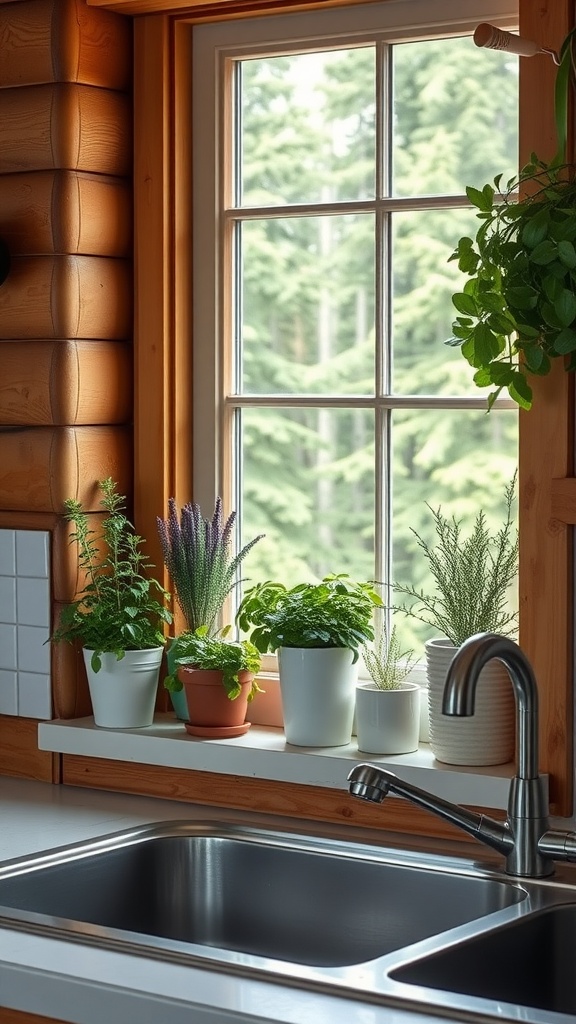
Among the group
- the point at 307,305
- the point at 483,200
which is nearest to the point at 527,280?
the point at 483,200

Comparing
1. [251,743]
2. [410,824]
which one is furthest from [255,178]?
[410,824]

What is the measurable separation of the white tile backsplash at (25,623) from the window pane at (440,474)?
1.99ft

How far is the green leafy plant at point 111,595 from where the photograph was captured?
2555 mm

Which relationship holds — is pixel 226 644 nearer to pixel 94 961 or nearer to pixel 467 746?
pixel 467 746

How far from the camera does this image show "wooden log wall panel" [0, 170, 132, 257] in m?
2.59

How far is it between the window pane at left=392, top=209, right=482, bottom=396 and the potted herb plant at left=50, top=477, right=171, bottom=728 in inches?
21.4

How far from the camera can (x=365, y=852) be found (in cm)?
213

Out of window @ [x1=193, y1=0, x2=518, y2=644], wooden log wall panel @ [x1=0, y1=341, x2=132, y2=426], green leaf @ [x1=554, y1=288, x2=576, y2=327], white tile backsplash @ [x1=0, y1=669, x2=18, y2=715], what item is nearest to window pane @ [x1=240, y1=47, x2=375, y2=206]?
window @ [x1=193, y1=0, x2=518, y2=644]

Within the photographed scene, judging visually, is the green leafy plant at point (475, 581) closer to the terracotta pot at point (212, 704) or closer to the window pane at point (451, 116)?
the terracotta pot at point (212, 704)

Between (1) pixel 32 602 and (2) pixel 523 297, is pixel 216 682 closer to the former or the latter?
(1) pixel 32 602

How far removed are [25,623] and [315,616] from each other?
57cm

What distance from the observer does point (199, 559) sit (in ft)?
8.43

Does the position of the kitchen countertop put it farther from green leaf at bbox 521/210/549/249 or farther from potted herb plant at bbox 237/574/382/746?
green leaf at bbox 521/210/549/249

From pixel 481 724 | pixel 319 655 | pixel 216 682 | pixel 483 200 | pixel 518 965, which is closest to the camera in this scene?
pixel 518 965
